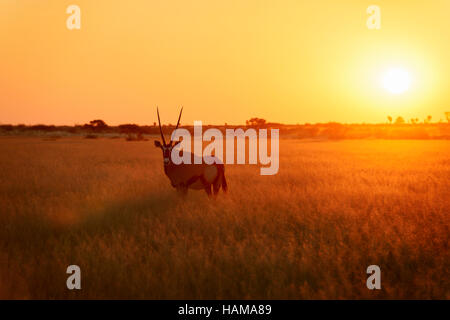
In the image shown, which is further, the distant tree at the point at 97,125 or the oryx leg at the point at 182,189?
the distant tree at the point at 97,125

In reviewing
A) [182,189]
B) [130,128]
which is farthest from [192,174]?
[130,128]

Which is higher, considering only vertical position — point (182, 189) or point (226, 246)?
point (182, 189)

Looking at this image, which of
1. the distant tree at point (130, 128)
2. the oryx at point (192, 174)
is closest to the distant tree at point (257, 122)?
the distant tree at point (130, 128)

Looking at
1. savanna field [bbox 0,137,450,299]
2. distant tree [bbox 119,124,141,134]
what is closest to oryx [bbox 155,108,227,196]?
savanna field [bbox 0,137,450,299]

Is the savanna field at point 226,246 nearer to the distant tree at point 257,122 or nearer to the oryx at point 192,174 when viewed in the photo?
the oryx at point 192,174

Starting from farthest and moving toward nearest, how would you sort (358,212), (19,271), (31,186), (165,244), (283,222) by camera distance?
(31,186), (358,212), (283,222), (165,244), (19,271)

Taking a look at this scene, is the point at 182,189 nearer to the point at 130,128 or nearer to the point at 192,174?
the point at 192,174

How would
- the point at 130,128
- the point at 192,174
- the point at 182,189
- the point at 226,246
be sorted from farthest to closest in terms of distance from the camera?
the point at 130,128 < the point at 182,189 < the point at 192,174 < the point at 226,246

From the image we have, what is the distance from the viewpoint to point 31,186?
37.5 ft

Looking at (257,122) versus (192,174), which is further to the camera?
(257,122)
